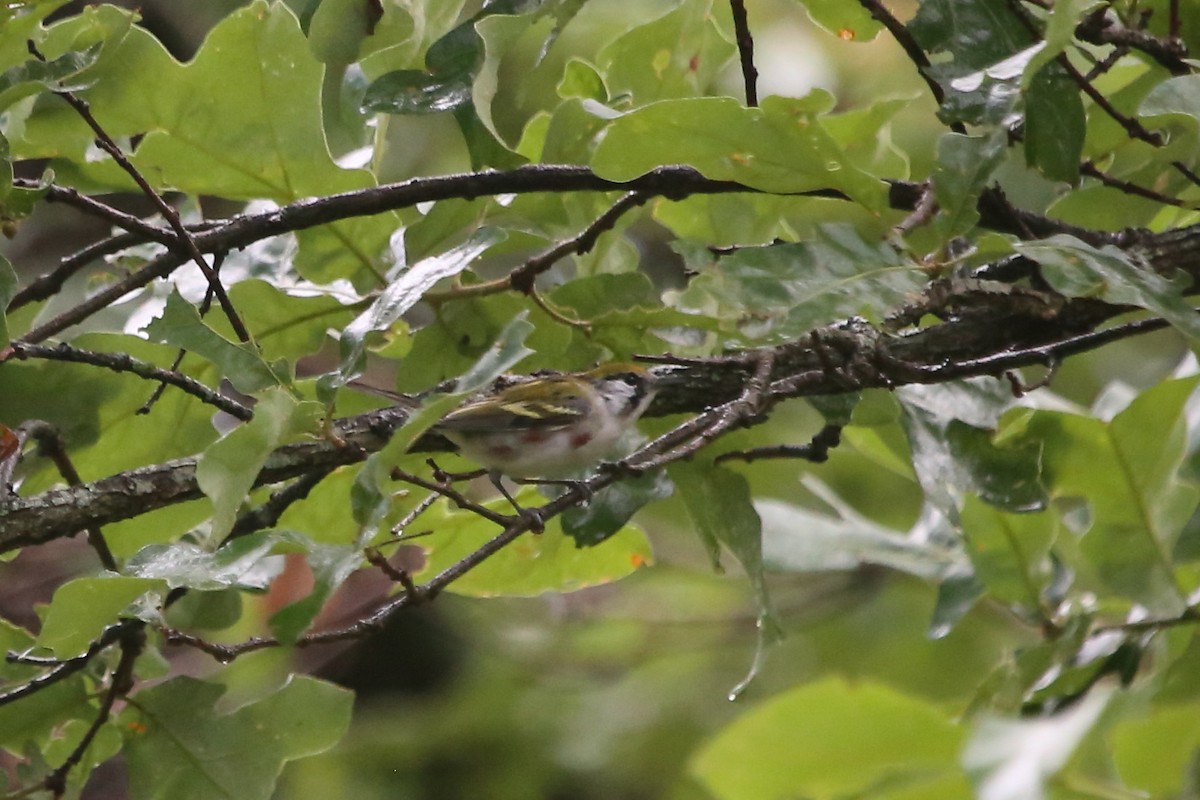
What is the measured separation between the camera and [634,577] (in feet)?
14.3

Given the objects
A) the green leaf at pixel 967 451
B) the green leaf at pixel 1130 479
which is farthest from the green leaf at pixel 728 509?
the green leaf at pixel 1130 479

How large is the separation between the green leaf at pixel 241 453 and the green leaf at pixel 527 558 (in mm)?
505

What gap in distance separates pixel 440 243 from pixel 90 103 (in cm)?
36

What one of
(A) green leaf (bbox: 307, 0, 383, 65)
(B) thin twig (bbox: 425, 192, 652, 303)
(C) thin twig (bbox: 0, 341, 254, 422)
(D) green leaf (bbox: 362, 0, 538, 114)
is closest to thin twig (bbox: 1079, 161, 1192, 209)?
(B) thin twig (bbox: 425, 192, 652, 303)

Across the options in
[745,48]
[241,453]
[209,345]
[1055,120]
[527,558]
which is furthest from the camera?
[527,558]

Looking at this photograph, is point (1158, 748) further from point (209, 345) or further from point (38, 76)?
point (38, 76)

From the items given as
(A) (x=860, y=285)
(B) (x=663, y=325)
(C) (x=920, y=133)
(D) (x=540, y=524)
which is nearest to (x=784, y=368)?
(B) (x=663, y=325)

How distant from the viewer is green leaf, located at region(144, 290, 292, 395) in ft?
3.41

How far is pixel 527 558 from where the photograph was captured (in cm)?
150

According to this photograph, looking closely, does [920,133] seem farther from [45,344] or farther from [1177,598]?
[45,344]

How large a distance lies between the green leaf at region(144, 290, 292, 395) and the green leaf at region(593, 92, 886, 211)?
321 millimetres

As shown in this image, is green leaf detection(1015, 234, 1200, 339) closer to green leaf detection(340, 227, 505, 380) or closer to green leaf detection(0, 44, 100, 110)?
green leaf detection(340, 227, 505, 380)

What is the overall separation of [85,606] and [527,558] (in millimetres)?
608

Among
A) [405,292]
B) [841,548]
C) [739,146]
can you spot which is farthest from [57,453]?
[841,548]
